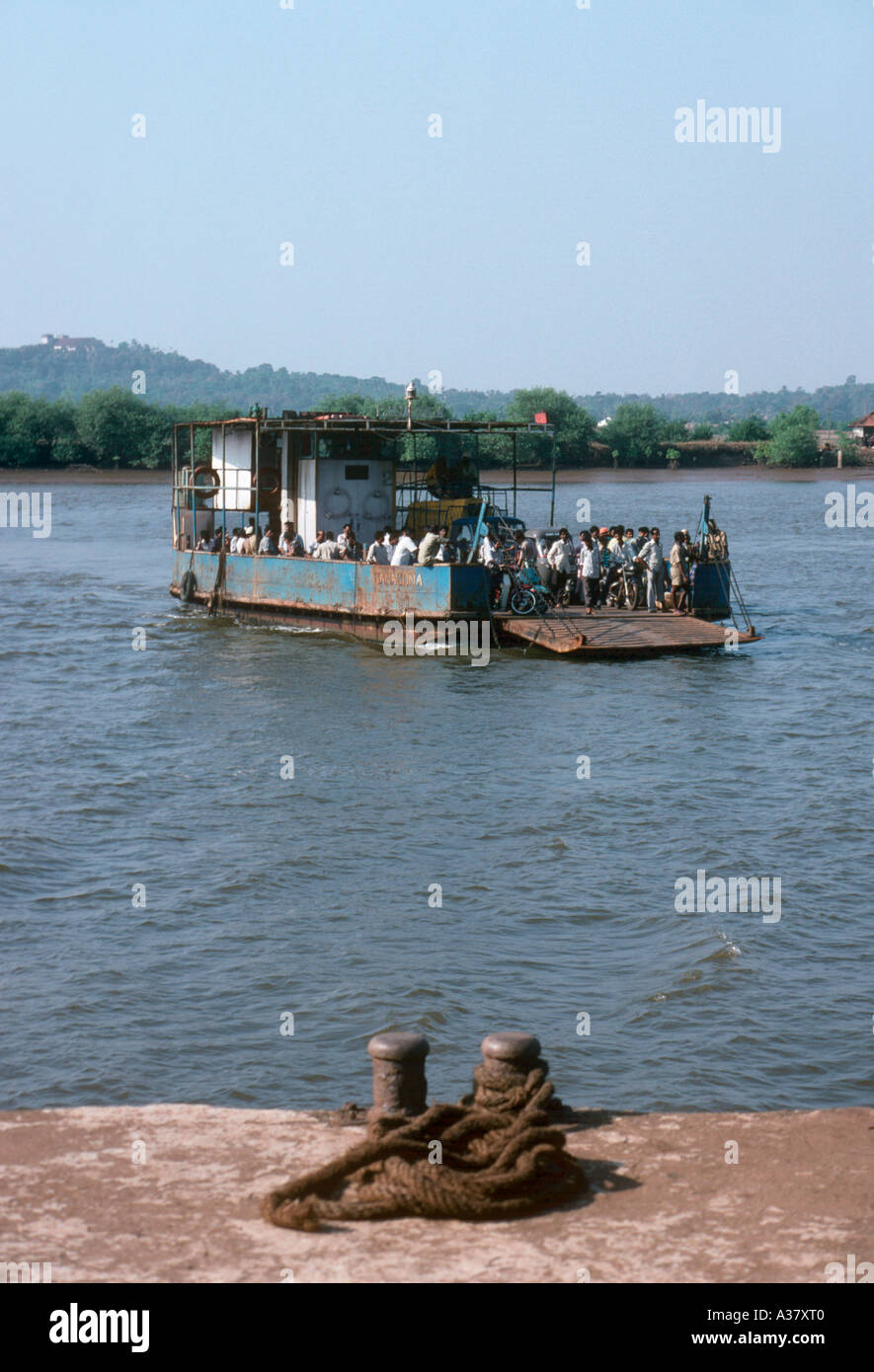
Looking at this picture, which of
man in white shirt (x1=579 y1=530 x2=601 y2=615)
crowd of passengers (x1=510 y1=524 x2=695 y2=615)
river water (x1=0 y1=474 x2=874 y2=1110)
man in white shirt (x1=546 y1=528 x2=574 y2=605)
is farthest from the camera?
man in white shirt (x1=546 y1=528 x2=574 y2=605)

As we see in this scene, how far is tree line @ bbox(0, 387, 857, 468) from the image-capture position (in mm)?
98312

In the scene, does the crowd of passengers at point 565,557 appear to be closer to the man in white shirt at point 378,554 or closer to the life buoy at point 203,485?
the man in white shirt at point 378,554

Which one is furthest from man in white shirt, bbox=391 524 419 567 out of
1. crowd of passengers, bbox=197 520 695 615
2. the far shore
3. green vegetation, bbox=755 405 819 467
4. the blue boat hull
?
green vegetation, bbox=755 405 819 467

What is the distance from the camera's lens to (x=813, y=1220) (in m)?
6.10

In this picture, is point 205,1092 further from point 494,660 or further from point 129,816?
point 494,660

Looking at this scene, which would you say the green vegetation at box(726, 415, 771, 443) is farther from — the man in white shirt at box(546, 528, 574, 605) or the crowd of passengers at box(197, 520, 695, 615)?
the man in white shirt at box(546, 528, 574, 605)

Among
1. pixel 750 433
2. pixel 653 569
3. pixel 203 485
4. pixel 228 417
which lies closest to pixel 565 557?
pixel 653 569

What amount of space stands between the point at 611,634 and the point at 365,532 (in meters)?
6.98

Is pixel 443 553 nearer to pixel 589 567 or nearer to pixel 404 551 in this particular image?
pixel 404 551

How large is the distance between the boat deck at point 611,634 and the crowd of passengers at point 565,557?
670mm

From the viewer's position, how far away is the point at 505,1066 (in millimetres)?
6910

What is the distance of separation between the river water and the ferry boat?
756 millimetres

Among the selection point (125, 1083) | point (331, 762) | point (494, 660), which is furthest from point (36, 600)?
point (125, 1083)
